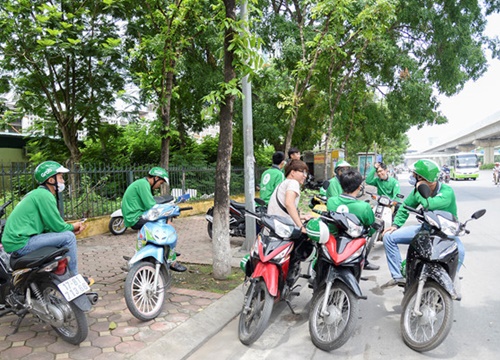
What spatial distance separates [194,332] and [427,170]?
2.61 m

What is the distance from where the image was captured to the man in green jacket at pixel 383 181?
6445mm

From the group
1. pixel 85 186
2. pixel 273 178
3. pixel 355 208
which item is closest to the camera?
pixel 355 208

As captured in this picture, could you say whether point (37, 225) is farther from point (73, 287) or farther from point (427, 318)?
point (427, 318)

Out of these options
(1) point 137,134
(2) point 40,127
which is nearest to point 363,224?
(2) point 40,127

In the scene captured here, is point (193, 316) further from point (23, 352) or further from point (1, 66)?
point (1, 66)

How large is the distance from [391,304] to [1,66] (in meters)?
10.9

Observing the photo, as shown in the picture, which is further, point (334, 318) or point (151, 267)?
point (151, 267)

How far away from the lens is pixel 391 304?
413 centimetres

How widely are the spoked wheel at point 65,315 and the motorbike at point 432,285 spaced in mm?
2614

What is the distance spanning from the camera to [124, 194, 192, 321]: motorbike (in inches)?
138

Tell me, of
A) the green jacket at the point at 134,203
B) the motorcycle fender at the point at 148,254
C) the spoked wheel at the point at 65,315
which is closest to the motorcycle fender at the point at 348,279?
the motorcycle fender at the point at 148,254

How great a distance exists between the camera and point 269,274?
3.22m

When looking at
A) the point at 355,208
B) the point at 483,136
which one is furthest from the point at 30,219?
the point at 483,136

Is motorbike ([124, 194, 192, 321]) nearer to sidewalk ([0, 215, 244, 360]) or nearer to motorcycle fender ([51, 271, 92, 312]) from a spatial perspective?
sidewalk ([0, 215, 244, 360])
